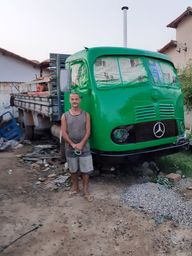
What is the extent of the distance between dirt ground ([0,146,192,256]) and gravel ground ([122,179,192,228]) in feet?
0.39

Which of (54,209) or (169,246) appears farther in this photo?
(54,209)

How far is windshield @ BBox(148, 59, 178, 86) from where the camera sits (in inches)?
220

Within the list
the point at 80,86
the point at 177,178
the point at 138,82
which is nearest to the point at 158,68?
the point at 138,82

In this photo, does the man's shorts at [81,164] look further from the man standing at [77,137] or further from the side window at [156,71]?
the side window at [156,71]

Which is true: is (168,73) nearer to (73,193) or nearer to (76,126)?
(76,126)

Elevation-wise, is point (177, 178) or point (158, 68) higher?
point (158, 68)

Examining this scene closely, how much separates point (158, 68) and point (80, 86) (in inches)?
62.5

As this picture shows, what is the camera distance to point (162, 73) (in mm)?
5809

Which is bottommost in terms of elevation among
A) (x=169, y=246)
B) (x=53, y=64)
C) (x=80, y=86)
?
(x=169, y=246)

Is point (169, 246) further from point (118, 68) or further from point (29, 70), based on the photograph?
point (29, 70)

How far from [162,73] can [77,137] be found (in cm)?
226

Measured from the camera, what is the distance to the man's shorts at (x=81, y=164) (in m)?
4.86

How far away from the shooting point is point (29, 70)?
19.9 meters

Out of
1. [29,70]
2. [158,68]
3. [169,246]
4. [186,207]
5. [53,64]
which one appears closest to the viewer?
[169,246]
